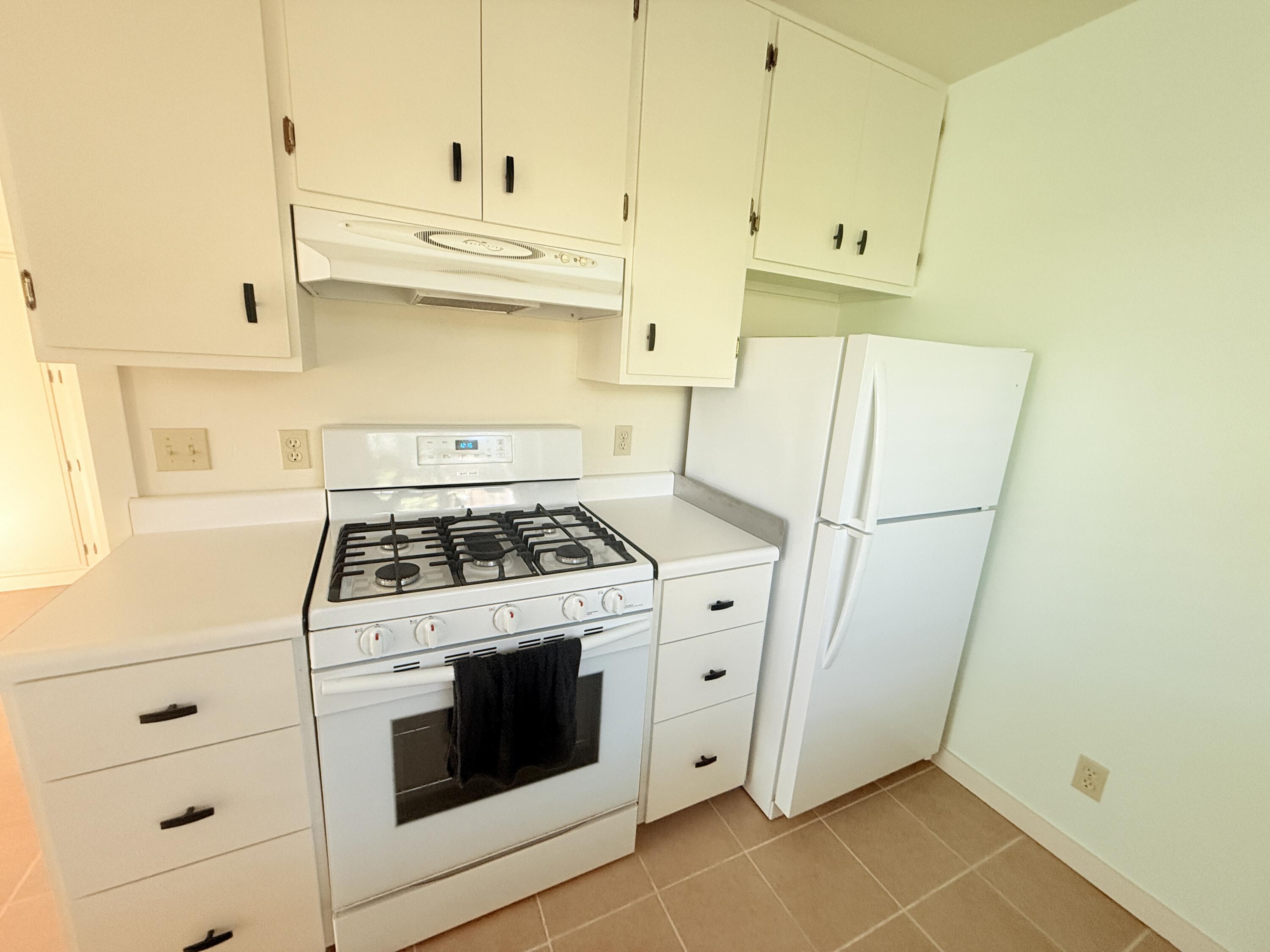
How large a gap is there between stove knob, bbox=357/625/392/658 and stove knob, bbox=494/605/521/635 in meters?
0.23

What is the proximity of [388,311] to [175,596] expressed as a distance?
36.5 inches

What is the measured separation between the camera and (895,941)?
144cm

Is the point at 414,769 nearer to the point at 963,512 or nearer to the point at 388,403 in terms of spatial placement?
the point at 388,403

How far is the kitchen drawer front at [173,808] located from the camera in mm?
979

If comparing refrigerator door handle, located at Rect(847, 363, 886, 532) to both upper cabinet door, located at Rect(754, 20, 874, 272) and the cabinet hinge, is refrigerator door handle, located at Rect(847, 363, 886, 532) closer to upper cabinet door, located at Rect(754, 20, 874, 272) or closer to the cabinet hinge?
upper cabinet door, located at Rect(754, 20, 874, 272)

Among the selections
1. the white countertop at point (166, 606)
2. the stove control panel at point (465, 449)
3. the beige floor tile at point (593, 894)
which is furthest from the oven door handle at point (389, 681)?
the beige floor tile at point (593, 894)

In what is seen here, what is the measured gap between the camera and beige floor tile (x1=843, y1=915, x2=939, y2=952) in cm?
142

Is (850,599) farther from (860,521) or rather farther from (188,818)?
(188,818)

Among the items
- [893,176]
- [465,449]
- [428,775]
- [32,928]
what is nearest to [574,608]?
[428,775]

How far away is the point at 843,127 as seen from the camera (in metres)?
1.71

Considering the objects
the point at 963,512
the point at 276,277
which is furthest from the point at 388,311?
the point at 963,512

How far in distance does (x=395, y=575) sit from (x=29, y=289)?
3.03 ft

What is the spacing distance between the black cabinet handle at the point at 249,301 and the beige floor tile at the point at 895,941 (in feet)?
7.19

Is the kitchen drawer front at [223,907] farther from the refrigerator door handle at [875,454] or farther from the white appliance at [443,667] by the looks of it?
the refrigerator door handle at [875,454]
